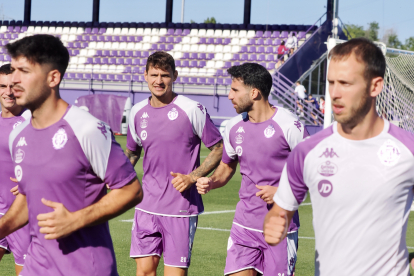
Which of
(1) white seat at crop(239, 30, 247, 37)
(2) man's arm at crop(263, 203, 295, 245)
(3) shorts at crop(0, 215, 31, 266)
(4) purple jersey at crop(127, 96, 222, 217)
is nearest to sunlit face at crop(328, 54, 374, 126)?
(2) man's arm at crop(263, 203, 295, 245)

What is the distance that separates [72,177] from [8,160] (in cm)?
250

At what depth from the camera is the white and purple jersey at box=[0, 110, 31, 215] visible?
5.35 meters

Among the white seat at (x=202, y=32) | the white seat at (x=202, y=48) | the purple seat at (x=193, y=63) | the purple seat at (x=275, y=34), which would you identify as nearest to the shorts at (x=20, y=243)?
the purple seat at (x=193, y=63)

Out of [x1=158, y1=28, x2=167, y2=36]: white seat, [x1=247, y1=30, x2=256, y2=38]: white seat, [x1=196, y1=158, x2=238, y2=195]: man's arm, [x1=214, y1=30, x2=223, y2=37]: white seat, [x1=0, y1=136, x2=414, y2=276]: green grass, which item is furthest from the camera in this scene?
[x1=158, y1=28, x2=167, y2=36]: white seat

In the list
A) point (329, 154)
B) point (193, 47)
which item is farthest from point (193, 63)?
point (329, 154)

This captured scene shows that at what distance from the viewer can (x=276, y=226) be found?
2.99 meters

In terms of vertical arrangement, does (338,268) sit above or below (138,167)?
above

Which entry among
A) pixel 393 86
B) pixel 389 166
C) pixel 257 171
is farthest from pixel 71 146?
Result: pixel 393 86

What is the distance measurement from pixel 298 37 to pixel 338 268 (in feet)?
88.7

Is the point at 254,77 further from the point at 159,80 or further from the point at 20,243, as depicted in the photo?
the point at 20,243

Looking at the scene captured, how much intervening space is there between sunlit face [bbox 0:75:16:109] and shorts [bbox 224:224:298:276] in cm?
228

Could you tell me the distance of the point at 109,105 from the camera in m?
26.6

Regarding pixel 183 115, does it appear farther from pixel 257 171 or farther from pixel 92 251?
pixel 92 251

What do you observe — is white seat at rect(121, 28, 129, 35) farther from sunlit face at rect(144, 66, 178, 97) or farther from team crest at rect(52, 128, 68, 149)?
team crest at rect(52, 128, 68, 149)
